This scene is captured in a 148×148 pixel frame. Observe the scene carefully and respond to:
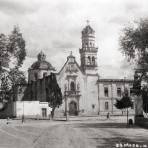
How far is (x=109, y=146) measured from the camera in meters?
21.3

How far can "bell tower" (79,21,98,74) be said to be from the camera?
7425cm

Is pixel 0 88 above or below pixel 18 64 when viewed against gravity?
below

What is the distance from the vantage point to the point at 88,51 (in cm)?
7462

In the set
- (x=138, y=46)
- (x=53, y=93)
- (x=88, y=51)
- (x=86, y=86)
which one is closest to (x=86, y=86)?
(x=86, y=86)

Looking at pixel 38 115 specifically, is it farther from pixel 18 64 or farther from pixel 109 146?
pixel 109 146

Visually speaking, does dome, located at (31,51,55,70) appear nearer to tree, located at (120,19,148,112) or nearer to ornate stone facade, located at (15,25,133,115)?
ornate stone facade, located at (15,25,133,115)

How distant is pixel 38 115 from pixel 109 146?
42527 mm

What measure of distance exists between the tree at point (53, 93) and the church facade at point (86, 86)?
134 cm

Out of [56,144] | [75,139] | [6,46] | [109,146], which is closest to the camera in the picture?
[109,146]

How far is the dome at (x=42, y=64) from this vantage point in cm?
8442

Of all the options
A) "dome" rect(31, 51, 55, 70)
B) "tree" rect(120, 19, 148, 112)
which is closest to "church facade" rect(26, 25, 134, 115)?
"dome" rect(31, 51, 55, 70)

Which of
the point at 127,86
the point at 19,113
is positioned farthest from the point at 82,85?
the point at 19,113

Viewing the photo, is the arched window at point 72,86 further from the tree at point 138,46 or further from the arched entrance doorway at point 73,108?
the tree at point 138,46

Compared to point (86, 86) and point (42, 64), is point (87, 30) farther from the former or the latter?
point (42, 64)
